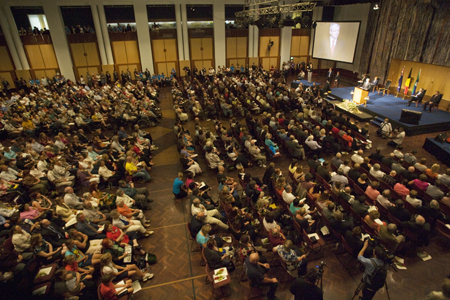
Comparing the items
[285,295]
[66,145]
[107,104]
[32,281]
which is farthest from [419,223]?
[107,104]

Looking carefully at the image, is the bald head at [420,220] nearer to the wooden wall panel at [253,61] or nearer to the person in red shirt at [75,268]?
the person in red shirt at [75,268]

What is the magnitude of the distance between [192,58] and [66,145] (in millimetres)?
13953

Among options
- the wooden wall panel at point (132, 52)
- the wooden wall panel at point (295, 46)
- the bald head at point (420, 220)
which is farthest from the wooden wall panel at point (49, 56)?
the bald head at point (420, 220)

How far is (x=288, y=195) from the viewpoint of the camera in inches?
207

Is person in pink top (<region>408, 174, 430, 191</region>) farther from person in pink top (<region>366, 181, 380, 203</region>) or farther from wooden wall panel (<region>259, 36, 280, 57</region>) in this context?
wooden wall panel (<region>259, 36, 280, 57</region>)

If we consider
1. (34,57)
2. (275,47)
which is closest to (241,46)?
(275,47)

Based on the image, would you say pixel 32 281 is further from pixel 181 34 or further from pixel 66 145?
pixel 181 34

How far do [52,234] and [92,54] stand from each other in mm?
17437

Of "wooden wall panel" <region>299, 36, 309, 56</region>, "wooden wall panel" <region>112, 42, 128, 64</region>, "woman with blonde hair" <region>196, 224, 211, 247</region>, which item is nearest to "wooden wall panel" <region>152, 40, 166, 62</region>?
"wooden wall panel" <region>112, 42, 128, 64</region>

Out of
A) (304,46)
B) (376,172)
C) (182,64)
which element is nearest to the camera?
(376,172)

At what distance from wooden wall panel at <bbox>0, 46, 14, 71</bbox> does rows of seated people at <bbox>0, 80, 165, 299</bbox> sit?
8.67 metres

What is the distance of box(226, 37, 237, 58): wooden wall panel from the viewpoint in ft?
66.5

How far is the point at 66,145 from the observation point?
334 inches

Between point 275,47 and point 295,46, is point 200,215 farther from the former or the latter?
point 295,46
